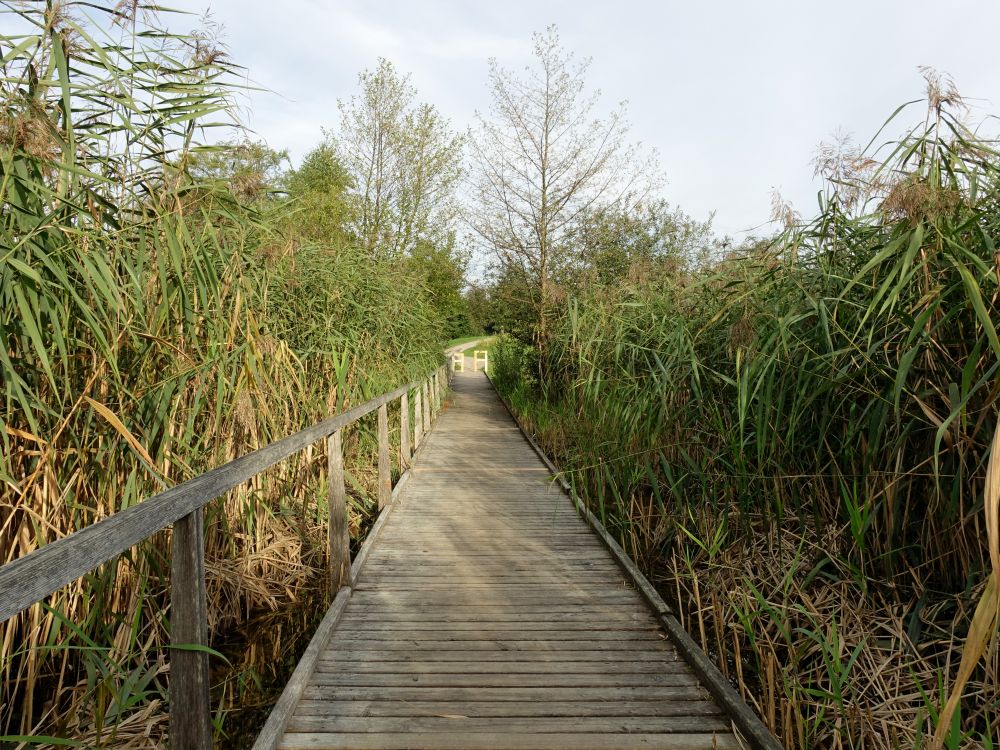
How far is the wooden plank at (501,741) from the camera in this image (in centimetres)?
184

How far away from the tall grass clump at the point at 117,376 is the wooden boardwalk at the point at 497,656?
0.50 metres

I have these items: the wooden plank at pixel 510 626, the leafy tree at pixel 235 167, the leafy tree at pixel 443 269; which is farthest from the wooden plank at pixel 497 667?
the leafy tree at pixel 443 269

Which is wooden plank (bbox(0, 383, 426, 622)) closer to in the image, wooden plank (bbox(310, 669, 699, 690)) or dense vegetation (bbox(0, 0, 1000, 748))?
dense vegetation (bbox(0, 0, 1000, 748))

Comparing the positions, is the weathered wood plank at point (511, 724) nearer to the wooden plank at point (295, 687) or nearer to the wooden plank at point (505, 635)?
the wooden plank at point (295, 687)

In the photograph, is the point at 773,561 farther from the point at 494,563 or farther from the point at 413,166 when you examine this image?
the point at 413,166

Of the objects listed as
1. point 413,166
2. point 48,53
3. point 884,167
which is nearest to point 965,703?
point 884,167

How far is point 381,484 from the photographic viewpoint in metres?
4.47

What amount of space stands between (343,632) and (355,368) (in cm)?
242

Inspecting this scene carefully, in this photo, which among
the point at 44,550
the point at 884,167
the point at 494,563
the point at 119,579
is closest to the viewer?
the point at 44,550

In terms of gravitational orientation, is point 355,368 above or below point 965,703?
above

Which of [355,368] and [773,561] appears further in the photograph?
[355,368]

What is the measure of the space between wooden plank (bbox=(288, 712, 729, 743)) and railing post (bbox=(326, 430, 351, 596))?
99 cm

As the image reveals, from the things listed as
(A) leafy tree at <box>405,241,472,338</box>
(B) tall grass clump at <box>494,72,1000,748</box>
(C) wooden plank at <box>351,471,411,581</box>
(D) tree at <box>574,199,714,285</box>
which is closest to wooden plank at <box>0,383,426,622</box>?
(C) wooden plank at <box>351,471,411,581</box>

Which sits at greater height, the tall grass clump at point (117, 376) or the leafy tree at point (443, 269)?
the leafy tree at point (443, 269)
